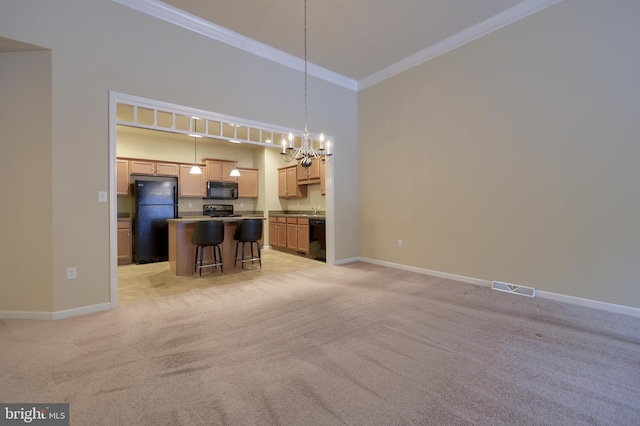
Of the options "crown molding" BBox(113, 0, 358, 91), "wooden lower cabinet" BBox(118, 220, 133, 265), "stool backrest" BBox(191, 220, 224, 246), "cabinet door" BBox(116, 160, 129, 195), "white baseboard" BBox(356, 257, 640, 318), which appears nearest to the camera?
"white baseboard" BBox(356, 257, 640, 318)

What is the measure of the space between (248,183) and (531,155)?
6.50m

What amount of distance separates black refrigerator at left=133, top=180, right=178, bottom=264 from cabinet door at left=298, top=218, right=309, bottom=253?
9.52ft

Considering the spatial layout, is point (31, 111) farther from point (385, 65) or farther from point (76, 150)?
point (385, 65)

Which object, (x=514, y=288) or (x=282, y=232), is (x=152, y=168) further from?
(x=514, y=288)

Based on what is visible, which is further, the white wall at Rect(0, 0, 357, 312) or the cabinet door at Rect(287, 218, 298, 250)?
the cabinet door at Rect(287, 218, 298, 250)

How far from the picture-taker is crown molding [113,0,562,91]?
3258mm

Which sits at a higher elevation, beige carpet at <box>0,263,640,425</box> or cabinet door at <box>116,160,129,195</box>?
cabinet door at <box>116,160,129,195</box>

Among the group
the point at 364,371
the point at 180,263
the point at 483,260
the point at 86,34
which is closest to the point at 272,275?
the point at 180,263

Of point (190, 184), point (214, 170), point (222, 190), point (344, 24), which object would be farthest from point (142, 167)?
point (344, 24)

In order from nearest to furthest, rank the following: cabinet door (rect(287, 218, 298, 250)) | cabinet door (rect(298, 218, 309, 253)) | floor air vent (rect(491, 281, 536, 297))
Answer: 1. floor air vent (rect(491, 281, 536, 297))
2. cabinet door (rect(298, 218, 309, 253))
3. cabinet door (rect(287, 218, 298, 250))

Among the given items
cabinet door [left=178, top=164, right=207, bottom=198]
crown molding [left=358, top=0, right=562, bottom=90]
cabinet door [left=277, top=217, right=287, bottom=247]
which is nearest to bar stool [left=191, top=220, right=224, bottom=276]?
cabinet door [left=277, top=217, right=287, bottom=247]

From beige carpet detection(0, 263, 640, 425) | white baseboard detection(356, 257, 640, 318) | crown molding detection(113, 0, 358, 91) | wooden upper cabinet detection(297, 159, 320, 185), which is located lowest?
beige carpet detection(0, 263, 640, 425)

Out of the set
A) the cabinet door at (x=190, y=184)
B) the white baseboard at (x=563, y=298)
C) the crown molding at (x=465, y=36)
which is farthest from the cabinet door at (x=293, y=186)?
the white baseboard at (x=563, y=298)

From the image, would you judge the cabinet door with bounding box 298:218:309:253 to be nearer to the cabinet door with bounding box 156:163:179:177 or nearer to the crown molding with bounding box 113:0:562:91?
the crown molding with bounding box 113:0:562:91
